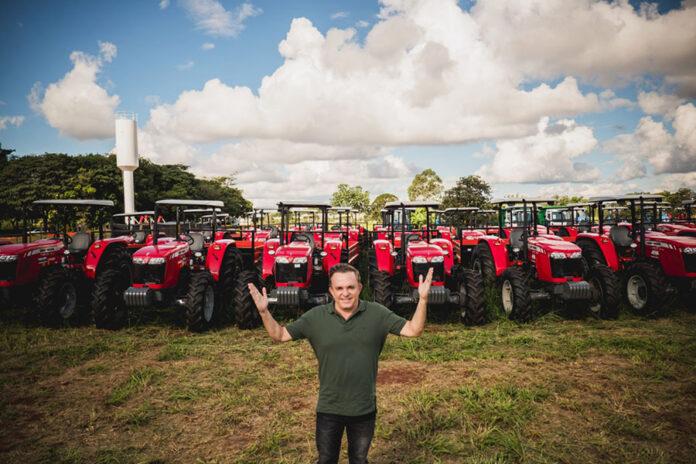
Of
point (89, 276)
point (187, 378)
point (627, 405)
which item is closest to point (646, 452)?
point (627, 405)

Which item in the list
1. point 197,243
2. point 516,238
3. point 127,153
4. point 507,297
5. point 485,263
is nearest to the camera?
point 507,297

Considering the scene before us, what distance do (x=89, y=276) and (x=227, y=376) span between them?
4665 millimetres

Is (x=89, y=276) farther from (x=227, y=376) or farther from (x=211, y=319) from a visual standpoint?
(x=227, y=376)

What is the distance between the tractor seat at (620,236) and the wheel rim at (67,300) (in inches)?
418

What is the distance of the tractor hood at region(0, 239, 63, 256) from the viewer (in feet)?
26.8

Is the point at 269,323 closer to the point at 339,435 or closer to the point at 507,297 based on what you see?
the point at 339,435

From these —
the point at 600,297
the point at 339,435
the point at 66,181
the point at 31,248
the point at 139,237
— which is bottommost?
the point at 600,297

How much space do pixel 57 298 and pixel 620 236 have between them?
10.8 metres

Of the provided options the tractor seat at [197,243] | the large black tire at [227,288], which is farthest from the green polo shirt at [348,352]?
the tractor seat at [197,243]

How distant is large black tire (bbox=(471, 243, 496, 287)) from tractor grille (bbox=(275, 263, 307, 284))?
3.53 metres

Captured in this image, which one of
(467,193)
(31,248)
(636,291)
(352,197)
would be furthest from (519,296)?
(352,197)

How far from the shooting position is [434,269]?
7.79 metres

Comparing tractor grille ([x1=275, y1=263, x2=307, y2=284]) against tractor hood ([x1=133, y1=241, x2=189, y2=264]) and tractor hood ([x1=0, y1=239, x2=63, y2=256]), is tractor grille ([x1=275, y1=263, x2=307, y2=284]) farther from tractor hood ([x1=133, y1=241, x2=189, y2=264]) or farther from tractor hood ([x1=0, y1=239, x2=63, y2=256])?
tractor hood ([x1=0, y1=239, x2=63, y2=256])

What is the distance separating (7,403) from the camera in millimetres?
4820
